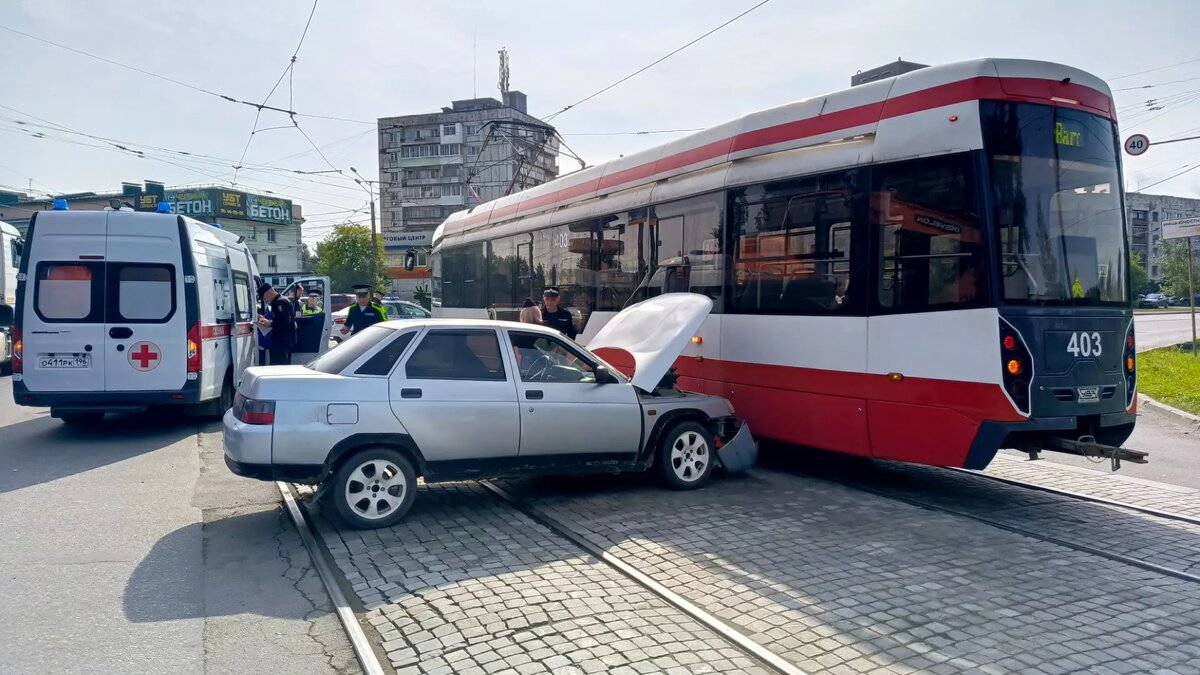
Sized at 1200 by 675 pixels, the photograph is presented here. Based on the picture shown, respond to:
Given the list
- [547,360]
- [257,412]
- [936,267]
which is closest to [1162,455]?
[936,267]

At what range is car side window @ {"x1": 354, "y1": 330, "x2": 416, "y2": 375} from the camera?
627cm

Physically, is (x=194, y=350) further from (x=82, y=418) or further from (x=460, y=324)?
(x=460, y=324)

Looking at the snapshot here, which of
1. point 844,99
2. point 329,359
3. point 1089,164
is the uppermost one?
point 844,99

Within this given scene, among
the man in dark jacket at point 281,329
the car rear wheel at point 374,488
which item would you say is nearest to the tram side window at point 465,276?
the man in dark jacket at point 281,329

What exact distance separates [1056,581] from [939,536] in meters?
1.01

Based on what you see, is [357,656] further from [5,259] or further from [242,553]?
[5,259]

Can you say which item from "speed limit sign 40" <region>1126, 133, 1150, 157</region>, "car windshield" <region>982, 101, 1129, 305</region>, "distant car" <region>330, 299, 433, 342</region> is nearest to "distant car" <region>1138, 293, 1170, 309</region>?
"speed limit sign 40" <region>1126, 133, 1150, 157</region>

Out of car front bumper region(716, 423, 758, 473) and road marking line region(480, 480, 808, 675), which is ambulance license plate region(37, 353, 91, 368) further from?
car front bumper region(716, 423, 758, 473)

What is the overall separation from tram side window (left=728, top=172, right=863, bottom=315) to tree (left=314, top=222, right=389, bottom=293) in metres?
53.8

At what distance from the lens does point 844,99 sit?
738 centimetres

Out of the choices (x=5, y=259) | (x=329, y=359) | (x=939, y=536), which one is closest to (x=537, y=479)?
(x=329, y=359)

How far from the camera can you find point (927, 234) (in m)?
6.68

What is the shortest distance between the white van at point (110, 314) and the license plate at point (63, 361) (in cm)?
1

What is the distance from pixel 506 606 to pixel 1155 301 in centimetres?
8350
